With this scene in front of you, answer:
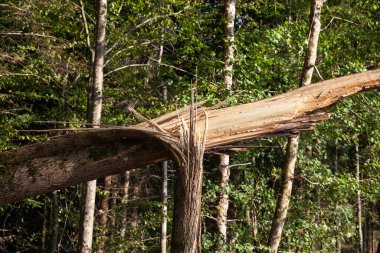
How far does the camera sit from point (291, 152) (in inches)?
311

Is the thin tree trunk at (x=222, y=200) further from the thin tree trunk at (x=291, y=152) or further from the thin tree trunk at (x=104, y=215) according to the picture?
the thin tree trunk at (x=104, y=215)

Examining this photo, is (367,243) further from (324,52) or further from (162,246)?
(324,52)

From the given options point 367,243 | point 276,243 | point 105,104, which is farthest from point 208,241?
point 367,243

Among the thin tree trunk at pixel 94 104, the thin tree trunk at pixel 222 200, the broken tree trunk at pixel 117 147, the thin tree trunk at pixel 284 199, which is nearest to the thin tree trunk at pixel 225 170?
the thin tree trunk at pixel 222 200

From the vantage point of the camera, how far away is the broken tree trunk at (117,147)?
9.28 feet

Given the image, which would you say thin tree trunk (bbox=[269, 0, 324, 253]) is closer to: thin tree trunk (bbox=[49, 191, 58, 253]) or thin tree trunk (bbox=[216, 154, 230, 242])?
thin tree trunk (bbox=[216, 154, 230, 242])

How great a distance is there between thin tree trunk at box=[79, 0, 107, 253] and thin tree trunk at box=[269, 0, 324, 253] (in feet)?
9.87

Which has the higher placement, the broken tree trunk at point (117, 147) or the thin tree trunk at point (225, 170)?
the thin tree trunk at point (225, 170)

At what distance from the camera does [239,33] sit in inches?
361

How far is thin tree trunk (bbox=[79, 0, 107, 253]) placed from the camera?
7562 millimetres

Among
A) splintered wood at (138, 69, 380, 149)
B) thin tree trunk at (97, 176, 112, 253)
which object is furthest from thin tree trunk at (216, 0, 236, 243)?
splintered wood at (138, 69, 380, 149)

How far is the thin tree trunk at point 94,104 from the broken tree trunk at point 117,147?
445 centimetres

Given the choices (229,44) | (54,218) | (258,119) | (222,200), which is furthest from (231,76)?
(54,218)

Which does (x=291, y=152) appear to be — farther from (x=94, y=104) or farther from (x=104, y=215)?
(x=104, y=215)
